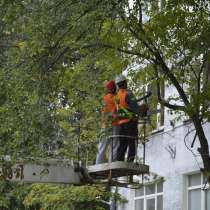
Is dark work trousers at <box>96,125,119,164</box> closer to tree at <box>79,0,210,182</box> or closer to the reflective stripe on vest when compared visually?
the reflective stripe on vest

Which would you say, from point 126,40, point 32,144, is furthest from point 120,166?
point 126,40

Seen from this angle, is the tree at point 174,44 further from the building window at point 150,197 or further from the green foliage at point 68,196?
the building window at point 150,197

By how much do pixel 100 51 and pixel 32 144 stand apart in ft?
11.5

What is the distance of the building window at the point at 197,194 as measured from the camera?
2088cm

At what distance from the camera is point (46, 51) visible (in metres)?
14.9

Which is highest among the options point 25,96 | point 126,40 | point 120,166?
point 126,40

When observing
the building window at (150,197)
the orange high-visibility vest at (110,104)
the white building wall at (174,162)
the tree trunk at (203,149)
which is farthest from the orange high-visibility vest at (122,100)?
the building window at (150,197)

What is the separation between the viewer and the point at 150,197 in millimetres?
24516

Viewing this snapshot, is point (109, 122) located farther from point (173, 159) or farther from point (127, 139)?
point (173, 159)

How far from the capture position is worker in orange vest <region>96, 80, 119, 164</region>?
15023mm

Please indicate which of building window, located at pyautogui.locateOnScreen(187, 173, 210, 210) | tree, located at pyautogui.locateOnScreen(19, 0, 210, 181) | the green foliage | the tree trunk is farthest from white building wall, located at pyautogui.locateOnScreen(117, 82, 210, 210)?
the tree trunk

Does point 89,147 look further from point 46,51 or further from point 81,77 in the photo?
point 46,51

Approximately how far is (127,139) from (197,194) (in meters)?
6.54

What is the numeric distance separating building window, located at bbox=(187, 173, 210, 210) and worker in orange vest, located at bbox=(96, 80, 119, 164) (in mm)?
5634
